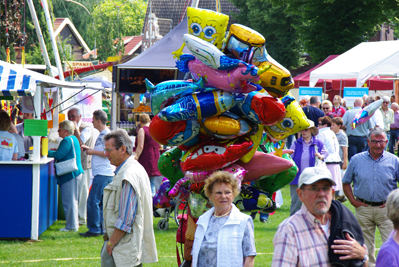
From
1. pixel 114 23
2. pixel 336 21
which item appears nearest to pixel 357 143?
pixel 336 21

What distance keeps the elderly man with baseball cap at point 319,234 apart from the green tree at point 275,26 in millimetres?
33893

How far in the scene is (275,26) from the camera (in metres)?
37.8

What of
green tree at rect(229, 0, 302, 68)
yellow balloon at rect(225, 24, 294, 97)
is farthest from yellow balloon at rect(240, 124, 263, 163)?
green tree at rect(229, 0, 302, 68)

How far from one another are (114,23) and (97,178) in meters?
41.7

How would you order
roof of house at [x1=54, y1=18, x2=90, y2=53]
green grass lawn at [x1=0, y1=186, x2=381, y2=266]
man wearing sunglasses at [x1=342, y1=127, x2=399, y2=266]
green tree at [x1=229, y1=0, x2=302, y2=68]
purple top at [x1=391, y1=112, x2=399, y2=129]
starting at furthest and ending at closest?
roof of house at [x1=54, y1=18, x2=90, y2=53] → green tree at [x1=229, y1=0, x2=302, y2=68] → purple top at [x1=391, y1=112, x2=399, y2=129] → green grass lawn at [x1=0, y1=186, x2=381, y2=266] → man wearing sunglasses at [x1=342, y1=127, x2=399, y2=266]

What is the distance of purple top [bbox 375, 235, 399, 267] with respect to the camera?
2.98m

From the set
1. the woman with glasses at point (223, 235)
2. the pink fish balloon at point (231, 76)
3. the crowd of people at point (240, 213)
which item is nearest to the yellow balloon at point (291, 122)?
the crowd of people at point (240, 213)

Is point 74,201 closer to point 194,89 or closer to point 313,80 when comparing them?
point 194,89

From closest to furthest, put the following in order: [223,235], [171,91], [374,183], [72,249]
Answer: [223,235]
[171,91]
[374,183]
[72,249]

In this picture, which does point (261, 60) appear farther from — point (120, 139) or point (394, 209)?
point (394, 209)

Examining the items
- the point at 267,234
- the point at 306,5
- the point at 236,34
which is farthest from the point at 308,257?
the point at 306,5

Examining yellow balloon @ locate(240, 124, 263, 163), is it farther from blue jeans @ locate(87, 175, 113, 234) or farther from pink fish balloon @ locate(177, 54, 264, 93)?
blue jeans @ locate(87, 175, 113, 234)

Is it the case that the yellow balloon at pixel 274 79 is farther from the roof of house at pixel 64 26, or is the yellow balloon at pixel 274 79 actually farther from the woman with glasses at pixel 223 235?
the roof of house at pixel 64 26

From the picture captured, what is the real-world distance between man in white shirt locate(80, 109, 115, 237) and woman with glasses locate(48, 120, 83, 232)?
0.47 meters
